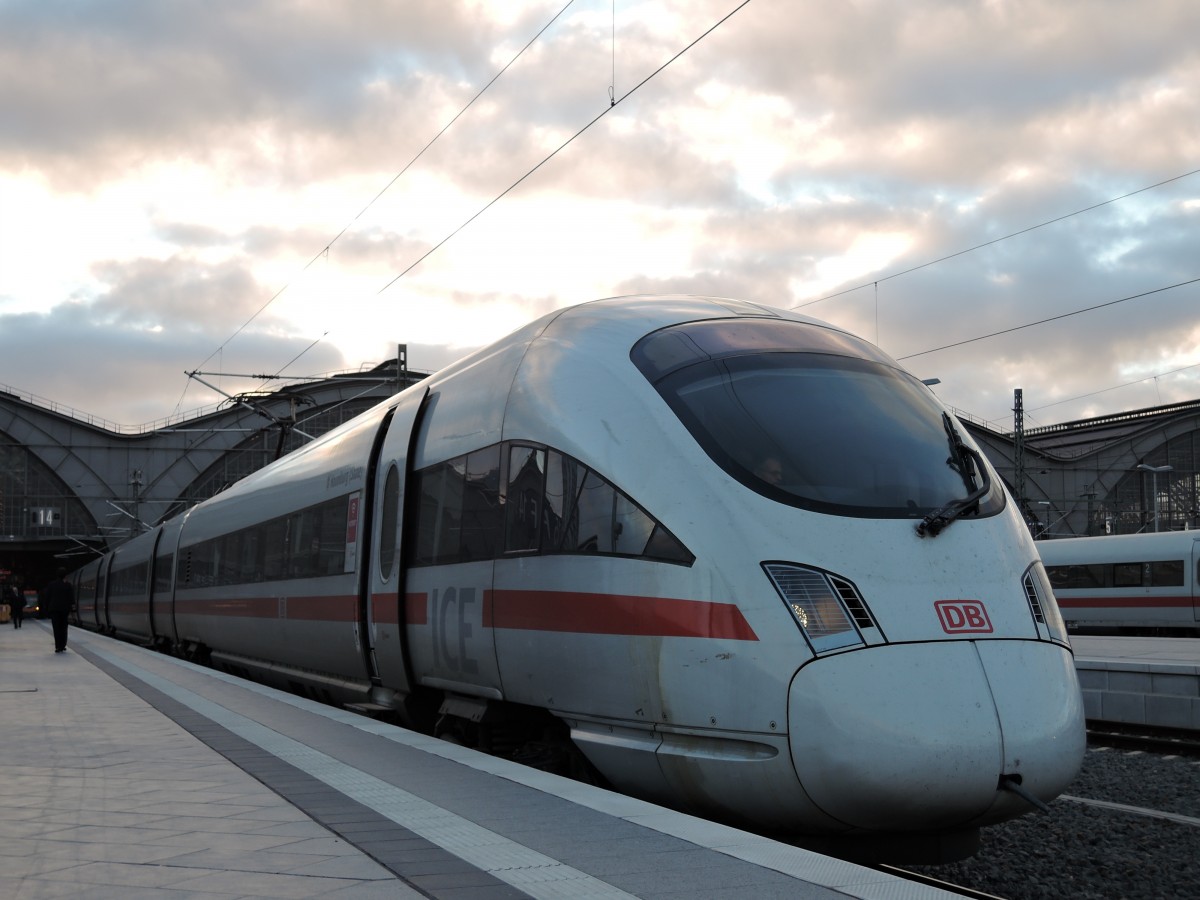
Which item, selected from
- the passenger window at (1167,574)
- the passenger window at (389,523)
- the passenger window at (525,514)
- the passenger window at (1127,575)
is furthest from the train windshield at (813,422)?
the passenger window at (1127,575)

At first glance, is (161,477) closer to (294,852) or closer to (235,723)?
(235,723)

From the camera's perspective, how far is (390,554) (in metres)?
10.1

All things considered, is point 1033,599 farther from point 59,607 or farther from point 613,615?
point 59,607

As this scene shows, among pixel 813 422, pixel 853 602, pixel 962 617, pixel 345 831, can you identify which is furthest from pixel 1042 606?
pixel 345 831

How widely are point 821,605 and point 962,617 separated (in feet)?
2.37

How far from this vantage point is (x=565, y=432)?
7.34 m

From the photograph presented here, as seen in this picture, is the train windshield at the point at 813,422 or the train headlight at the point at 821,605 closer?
the train headlight at the point at 821,605

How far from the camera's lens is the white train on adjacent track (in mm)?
29531

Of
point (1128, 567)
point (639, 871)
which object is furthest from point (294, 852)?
point (1128, 567)

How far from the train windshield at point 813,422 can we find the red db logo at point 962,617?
1.99 feet

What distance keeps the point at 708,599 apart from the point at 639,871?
78.6 inches

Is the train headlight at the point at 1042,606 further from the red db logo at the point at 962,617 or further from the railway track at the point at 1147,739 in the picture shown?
the railway track at the point at 1147,739

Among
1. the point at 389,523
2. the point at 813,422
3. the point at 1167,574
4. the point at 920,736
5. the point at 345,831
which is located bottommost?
the point at 345,831

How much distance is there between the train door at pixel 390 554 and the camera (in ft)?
31.8
